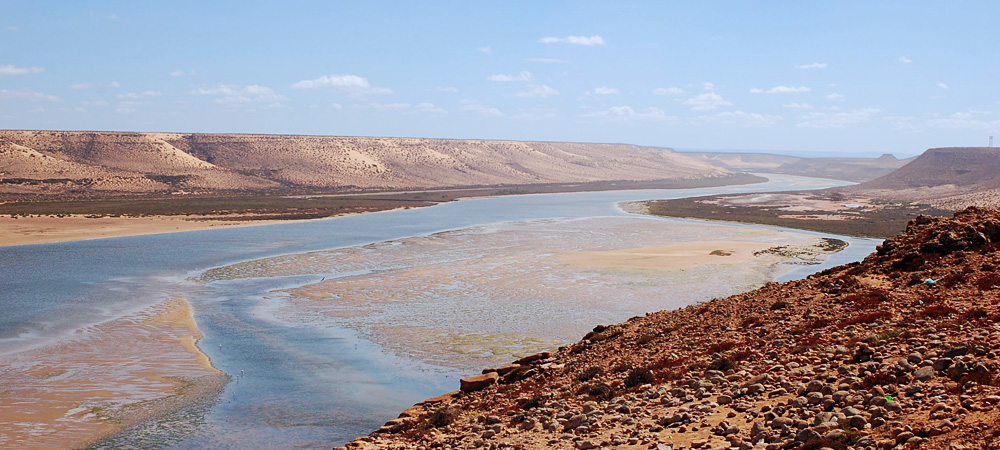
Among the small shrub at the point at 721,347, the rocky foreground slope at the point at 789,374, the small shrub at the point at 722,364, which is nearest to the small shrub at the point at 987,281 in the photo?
the rocky foreground slope at the point at 789,374

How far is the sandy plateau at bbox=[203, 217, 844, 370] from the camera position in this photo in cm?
2125

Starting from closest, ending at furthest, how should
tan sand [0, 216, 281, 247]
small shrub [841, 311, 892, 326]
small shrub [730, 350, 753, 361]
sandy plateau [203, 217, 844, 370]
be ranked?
small shrub [730, 350, 753, 361], small shrub [841, 311, 892, 326], sandy plateau [203, 217, 844, 370], tan sand [0, 216, 281, 247]

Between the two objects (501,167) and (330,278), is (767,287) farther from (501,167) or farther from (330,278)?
(501,167)

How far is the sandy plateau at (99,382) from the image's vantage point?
13.6 meters

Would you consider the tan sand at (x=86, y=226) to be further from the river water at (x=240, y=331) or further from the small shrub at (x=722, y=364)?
the small shrub at (x=722, y=364)

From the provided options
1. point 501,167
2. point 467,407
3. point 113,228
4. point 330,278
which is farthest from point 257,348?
point 501,167

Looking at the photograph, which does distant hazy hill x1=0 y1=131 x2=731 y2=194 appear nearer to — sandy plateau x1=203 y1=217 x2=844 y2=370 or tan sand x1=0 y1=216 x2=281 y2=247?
tan sand x1=0 y1=216 x2=281 y2=247

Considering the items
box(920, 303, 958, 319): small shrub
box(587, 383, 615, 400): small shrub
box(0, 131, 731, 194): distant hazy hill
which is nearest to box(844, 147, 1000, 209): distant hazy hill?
box(0, 131, 731, 194): distant hazy hill

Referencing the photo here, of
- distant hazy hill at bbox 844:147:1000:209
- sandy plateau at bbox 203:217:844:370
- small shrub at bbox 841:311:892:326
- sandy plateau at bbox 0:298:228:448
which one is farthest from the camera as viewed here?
distant hazy hill at bbox 844:147:1000:209

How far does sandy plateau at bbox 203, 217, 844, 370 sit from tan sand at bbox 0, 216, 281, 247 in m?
16.7

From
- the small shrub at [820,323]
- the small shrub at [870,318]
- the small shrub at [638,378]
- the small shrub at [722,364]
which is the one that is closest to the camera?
the small shrub at [722,364]

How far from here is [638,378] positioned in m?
11.5

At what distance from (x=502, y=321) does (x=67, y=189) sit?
80761 mm

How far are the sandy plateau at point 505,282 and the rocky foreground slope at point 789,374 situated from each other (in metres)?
5.22
